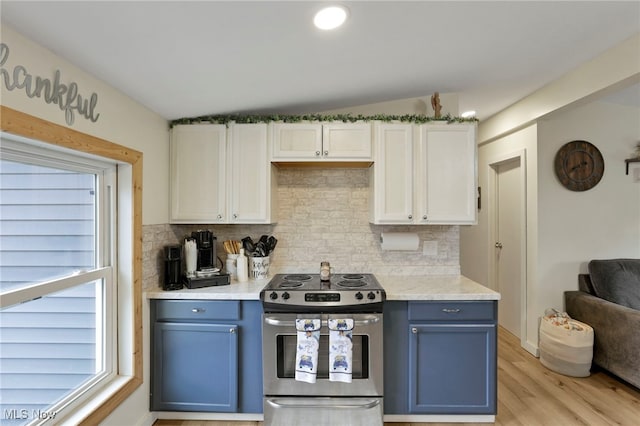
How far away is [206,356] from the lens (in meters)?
2.23

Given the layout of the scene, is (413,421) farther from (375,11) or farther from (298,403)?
(375,11)

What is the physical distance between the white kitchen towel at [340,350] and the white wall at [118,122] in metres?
1.25

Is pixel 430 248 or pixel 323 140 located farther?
pixel 430 248

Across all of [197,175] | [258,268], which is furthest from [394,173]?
[197,175]

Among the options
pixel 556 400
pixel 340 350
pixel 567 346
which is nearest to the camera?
pixel 340 350

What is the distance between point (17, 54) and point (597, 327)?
4.24 meters

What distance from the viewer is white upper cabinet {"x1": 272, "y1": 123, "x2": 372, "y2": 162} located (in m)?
Result: 2.52

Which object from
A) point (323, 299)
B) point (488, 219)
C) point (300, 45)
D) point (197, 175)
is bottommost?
point (323, 299)

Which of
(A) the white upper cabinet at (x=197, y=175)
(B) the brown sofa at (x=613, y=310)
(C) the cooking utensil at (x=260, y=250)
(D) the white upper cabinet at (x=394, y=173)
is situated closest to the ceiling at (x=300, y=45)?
(A) the white upper cabinet at (x=197, y=175)

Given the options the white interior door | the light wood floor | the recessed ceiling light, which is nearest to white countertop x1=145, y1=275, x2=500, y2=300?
the light wood floor

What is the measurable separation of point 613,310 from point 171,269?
3.53 meters

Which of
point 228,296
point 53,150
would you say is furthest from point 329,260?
point 53,150

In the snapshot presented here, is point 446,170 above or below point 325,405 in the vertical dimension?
above

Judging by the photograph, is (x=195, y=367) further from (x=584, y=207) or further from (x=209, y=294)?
(x=584, y=207)
